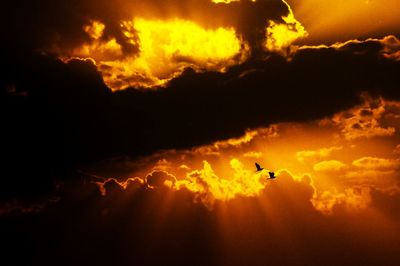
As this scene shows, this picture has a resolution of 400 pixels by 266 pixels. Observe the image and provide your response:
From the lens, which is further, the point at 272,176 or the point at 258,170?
the point at 272,176

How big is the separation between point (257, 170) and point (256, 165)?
144 inches

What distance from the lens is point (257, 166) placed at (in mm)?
82250

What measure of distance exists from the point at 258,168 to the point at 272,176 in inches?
307

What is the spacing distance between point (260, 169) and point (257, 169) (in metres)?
1.20

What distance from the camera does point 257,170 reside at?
7919cm

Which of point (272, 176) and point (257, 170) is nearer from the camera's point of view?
point (257, 170)

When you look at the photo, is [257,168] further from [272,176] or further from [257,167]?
[272,176]

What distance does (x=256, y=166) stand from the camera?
271 ft

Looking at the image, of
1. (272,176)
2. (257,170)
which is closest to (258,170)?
(257,170)

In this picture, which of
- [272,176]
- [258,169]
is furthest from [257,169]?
[272,176]

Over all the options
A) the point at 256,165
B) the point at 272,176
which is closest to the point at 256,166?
the point at 256,165

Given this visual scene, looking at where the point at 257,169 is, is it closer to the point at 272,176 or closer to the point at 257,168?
the point at 257,168

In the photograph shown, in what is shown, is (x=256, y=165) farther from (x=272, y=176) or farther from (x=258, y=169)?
(x=272, y=176)

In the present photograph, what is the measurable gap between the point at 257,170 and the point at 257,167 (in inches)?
109
